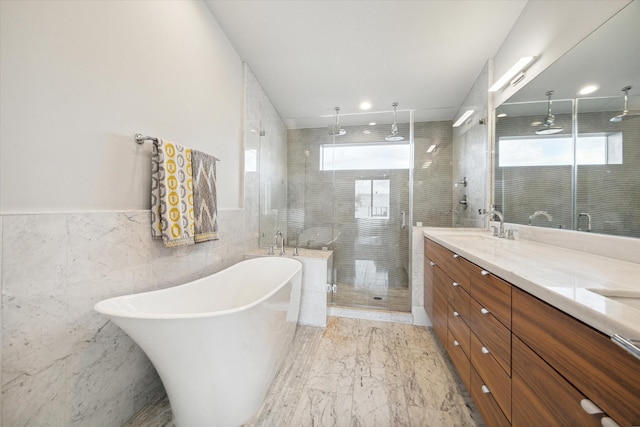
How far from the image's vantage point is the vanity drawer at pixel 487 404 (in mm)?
897

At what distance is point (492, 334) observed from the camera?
973mm

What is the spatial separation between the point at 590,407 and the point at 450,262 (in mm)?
1097

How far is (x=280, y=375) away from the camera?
1.59 m

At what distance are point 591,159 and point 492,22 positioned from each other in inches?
54.0

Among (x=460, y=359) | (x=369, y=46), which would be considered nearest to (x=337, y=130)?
(x=369, y=46)

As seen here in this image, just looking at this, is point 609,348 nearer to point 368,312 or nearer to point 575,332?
point 575,332

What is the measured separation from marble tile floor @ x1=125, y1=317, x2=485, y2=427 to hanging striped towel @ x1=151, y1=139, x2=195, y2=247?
1000 millimetres

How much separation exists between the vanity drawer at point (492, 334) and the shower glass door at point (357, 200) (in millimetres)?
1734

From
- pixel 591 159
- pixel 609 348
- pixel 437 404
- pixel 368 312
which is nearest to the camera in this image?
pixel 609 348

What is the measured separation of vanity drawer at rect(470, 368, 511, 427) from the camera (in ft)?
2.94

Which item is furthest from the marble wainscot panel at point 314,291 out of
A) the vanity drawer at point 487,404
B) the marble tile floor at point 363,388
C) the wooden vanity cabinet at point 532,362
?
the vanity drawer at point 487,404

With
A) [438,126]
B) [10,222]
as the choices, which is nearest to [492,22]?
[438,126]

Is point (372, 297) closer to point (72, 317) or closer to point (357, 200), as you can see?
point (357, 200)

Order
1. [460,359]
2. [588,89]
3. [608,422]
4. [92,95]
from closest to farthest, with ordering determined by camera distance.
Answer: [608,422]
[92,95]
[588,89]
[460,359]
